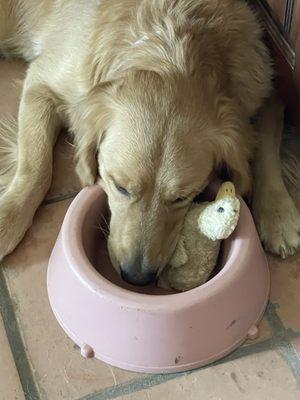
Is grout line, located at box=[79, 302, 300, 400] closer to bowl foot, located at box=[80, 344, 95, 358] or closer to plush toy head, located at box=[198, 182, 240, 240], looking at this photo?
bowl foot, located at box=[80, 344, 95, 358]

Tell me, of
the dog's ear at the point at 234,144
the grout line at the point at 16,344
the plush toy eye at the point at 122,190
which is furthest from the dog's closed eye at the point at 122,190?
the grout line at the point at 16,344

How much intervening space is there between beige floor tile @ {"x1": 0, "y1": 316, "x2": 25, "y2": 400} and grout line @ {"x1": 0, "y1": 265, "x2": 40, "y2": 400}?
0.4 inches

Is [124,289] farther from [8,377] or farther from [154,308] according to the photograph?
[8,377]

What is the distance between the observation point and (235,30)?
7.14 feet

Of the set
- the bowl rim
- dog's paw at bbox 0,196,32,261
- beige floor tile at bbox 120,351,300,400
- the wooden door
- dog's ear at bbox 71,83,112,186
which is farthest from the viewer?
the wooden door

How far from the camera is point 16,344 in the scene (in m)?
1.99

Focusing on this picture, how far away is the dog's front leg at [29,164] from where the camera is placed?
7.09ft

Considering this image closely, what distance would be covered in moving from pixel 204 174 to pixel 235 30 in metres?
0.55

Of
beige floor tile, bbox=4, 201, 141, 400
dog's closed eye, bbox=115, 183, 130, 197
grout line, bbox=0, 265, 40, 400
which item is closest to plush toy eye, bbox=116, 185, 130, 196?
dog's closed eye, bbox=115, 183, 130, 197

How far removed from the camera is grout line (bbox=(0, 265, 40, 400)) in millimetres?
1894

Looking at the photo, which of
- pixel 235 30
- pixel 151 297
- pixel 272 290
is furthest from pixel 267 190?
pixel 151 297

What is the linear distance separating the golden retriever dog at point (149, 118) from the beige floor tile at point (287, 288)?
1.8 inches

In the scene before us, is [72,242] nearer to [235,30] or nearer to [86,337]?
[86,337]

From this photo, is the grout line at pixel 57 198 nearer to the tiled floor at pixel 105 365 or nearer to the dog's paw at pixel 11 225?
the dog's paw at pixel 11 225
